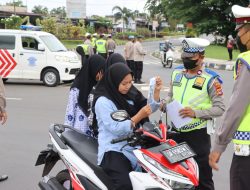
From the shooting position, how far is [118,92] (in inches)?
133

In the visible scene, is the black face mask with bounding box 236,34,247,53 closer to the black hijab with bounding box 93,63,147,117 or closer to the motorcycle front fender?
the black hijab with bounding box 93,63,147,117

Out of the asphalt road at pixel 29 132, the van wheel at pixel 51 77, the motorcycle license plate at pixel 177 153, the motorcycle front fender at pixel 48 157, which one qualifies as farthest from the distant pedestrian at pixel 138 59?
the motorcycle license plate at pixel 177 153

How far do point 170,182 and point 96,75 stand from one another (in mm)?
1959

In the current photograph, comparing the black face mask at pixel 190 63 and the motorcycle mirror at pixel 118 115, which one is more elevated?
the black face mask at pixel 190 63

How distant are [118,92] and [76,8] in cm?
6240

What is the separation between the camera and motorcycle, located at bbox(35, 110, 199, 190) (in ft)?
9.17

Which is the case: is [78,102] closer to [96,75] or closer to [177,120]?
[96,75]

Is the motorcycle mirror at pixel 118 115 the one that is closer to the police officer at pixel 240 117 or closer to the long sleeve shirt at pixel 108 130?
the long sleeve shirt at pixel 108 130

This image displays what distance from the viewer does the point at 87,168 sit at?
11.3 feet

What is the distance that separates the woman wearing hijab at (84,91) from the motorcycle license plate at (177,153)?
165cm

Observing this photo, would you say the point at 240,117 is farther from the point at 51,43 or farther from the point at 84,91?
the point at 51,43

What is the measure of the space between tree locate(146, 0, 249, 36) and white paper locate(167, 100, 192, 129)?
36.8 metres

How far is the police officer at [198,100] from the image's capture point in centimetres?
373

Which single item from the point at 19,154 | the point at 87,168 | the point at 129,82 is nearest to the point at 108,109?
the point at 129,82
